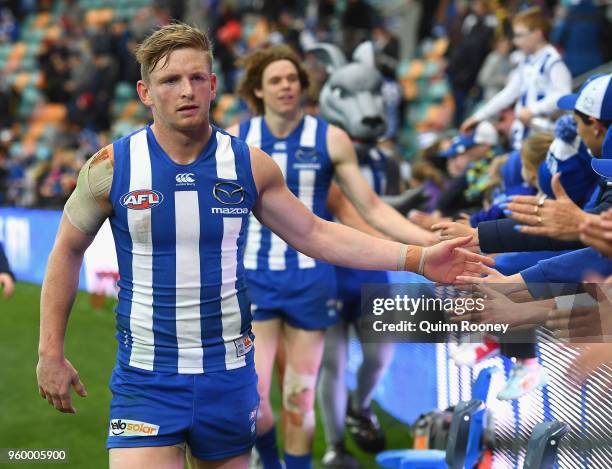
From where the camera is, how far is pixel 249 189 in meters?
3.91

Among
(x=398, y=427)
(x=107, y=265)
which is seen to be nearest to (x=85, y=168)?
(x=398, y=427)

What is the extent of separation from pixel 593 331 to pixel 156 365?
150 centimetres

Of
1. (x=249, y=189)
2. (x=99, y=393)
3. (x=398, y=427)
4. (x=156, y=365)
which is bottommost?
(x=398, y=427)

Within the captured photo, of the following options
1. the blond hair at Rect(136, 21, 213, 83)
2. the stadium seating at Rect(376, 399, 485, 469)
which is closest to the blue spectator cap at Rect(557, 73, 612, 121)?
the stadium seating at Rect(376, 399, 485, 469)

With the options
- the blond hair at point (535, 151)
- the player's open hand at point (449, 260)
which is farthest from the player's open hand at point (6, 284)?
the blond hair at point (535, 151)

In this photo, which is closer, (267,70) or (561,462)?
(561,462)

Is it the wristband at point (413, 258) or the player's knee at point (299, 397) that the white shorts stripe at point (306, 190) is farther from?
the wristband at point (413, 258)

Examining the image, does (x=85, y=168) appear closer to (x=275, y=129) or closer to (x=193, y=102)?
(x=193, y=102)

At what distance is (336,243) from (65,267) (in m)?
1.01

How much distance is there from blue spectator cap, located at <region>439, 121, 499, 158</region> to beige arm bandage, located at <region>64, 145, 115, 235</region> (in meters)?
4.86

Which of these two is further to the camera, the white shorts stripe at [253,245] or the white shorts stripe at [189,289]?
the white shorts stripe at [253,245]

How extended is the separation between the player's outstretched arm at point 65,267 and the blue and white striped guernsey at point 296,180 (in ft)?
7.27

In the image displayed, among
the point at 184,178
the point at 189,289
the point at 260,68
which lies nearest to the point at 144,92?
the point at 184,178

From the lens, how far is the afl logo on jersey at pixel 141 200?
3766 millimetres
